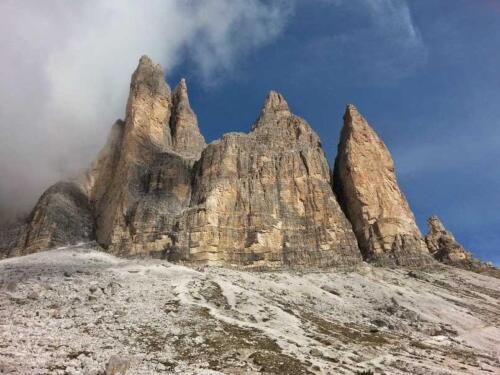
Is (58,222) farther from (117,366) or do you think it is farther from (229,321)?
(117,366)

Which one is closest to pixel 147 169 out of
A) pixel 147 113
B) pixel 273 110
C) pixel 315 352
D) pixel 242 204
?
pixel 147 113

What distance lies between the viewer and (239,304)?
139 feet

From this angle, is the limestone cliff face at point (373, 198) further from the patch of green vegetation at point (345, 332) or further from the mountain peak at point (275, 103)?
the patch of green vegetation at point (345, 332)

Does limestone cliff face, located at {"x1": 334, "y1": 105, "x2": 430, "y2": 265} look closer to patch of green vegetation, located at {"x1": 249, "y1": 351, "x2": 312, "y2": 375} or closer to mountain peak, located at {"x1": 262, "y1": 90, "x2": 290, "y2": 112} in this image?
mountain peak, located at {"x1": 262, "y1": 90, "x2": 290, "y2": 112}

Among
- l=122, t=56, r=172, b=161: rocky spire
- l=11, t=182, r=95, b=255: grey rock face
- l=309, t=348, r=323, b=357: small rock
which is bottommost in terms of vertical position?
l=309, t=348, r=323, b=357: small rock

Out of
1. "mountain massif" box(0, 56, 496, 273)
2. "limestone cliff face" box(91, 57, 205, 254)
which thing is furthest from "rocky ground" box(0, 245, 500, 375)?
"limestone cliff face" box(91, 57, 205, 254)

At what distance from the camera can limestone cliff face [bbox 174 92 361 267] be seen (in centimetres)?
6706

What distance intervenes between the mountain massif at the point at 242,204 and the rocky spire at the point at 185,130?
3.12 metres

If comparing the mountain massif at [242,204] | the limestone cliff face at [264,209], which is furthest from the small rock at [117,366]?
the limestone cliff face at [264,209]

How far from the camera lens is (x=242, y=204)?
240 ft

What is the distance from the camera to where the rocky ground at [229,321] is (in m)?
25.4

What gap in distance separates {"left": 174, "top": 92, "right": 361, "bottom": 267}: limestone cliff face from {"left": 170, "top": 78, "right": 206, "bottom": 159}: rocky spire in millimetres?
17003

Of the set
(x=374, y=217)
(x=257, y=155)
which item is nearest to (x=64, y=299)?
(x=257, y=155)

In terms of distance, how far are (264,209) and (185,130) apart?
3563 cm
